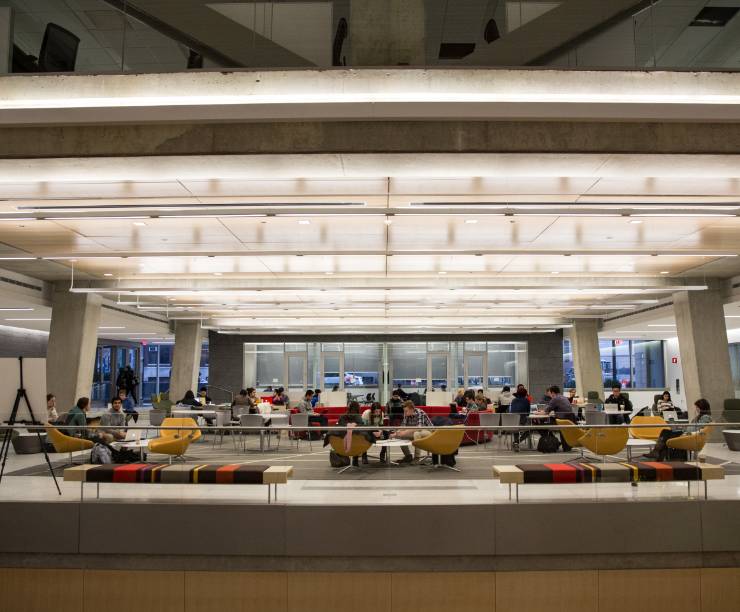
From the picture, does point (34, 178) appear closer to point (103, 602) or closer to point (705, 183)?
point (103, 602)

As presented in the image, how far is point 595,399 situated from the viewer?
80.5 ft

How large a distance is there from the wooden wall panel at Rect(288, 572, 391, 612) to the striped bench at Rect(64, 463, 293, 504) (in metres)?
1.07

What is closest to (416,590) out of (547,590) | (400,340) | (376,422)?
(547,590)

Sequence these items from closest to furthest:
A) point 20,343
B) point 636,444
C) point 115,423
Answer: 1. point 636,444
2. point 115,423
3. point 20,343

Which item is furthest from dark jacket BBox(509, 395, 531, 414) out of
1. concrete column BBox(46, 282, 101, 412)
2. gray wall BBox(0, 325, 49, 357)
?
gray wall BBox(0, 325, 49, 357)

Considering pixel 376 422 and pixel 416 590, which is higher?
pixel 376 422

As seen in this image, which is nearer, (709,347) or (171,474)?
(171,474)

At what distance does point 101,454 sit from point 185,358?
19459mm

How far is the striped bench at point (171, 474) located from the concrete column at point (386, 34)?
501cm

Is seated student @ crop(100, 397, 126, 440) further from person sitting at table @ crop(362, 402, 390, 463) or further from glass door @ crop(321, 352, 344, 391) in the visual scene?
glass door @ crop(321, 352, 344, 391)

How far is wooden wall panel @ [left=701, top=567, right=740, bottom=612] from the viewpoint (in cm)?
794

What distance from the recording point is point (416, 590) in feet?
26.0

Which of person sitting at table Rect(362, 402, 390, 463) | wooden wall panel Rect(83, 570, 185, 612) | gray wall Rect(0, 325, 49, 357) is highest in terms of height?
gray wall Rect(0, 325, 49, 357)

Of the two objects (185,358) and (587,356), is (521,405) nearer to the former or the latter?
(587,356)
